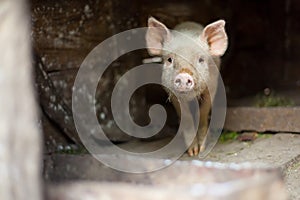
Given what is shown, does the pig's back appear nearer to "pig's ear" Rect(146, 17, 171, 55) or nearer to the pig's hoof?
"pig's ear" Rect(146, 17, 171, 55)

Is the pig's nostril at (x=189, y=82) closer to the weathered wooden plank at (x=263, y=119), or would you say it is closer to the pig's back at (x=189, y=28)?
the pig's back at (x=189, y=28)

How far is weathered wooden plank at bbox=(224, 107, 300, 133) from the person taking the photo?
4.74 m

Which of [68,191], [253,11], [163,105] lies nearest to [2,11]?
[68,191]

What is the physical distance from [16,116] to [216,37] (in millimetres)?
2775

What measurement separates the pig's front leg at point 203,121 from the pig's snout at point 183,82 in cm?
54

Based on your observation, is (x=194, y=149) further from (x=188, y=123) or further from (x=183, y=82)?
(x=183, y=82)

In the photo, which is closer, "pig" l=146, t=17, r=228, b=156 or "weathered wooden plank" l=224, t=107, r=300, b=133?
"pig" l=146, t=17, r=228, b=156

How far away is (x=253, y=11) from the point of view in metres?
7.06

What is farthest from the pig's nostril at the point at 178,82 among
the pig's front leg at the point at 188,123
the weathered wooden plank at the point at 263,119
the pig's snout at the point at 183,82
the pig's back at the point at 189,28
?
the weathered wooden plank at the point at 263,119

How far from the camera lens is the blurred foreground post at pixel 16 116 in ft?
6.90

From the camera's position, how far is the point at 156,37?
476 centimetres

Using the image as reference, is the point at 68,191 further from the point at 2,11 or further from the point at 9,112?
the point at 2,11

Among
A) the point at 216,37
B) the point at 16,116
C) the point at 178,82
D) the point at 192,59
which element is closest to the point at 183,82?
the point at 178,82

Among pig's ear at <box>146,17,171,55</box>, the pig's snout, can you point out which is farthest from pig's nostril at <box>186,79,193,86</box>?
pig's ear at <box>146,17,171,55</box>
